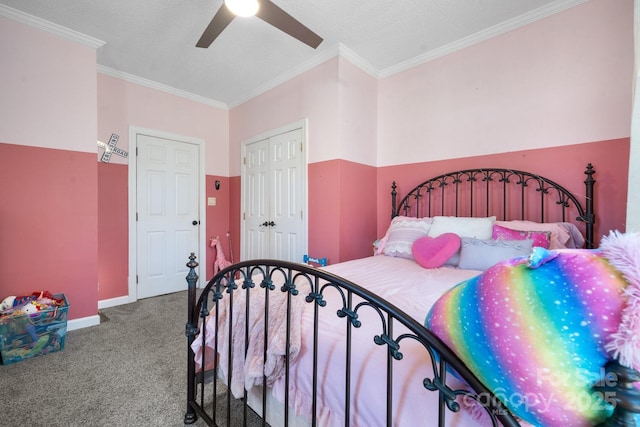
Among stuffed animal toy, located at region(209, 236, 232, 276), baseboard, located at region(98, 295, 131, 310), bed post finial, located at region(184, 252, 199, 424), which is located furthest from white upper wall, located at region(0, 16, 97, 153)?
bed post finial, located at region(184, 252, 199, 424)

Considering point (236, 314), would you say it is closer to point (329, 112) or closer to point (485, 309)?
point (485, 309)

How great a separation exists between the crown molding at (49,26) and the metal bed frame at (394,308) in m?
2.46

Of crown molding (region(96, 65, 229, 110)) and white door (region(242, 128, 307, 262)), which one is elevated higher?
crown molding (region(96, 65, 229, 110))

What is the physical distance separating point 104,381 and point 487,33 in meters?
3.98

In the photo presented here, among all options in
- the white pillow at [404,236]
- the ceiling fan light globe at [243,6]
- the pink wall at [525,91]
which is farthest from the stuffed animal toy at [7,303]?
the pink wall at [525,91]

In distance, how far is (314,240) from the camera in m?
3.05

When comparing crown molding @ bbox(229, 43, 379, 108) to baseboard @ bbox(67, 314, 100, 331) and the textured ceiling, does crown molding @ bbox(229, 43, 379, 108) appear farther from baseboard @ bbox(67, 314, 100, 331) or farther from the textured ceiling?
baseboard @ bbox(67, 314, 100, 331)

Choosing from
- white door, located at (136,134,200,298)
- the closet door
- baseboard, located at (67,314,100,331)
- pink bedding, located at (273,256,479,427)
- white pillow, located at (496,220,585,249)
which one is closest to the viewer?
pink bedding, located at (273,256,479,427)

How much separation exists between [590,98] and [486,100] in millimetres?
691

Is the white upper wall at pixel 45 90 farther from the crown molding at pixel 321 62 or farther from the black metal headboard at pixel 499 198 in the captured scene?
the black metal headboard at pixel 499 198

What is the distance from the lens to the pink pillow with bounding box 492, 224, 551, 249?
1789 millimetres

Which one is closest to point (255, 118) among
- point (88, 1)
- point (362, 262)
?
point (88, 1)

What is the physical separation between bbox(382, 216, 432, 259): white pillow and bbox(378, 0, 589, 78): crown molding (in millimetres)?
1691

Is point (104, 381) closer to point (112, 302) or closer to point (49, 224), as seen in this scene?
point (49, 224)
